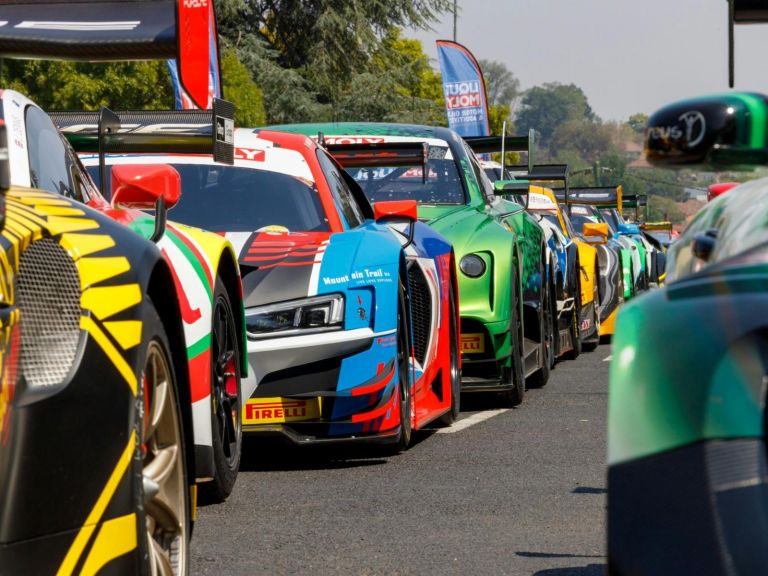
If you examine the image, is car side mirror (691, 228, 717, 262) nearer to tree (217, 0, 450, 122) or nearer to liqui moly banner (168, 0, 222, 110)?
liqui moly banner (168, 0, 222, 110)

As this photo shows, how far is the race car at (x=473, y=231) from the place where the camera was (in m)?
9.60

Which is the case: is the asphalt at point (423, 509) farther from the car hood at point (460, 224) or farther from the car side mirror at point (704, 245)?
the car side mirror at point (704, 245)

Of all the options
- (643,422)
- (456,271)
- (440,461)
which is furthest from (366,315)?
(643,422)

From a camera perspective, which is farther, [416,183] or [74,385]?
[416,183]

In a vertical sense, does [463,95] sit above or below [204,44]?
below

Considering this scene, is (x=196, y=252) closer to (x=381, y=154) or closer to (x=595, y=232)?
(x=381, y=154)

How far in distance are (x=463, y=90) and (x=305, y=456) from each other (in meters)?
26.3

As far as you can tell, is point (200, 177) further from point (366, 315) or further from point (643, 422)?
point (643, 422)

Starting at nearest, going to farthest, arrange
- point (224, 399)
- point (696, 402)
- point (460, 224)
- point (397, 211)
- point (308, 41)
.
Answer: point (696, 402), point (224, 399), point (397, 211), point (460, 224), point (308, 41)

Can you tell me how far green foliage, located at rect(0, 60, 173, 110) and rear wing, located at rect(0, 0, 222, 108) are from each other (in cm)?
2350

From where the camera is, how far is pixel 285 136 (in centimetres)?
809

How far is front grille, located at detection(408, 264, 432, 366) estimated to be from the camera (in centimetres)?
807

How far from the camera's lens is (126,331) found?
329cm

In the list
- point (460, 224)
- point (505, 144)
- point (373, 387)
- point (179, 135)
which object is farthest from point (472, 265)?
point (505, 144)
